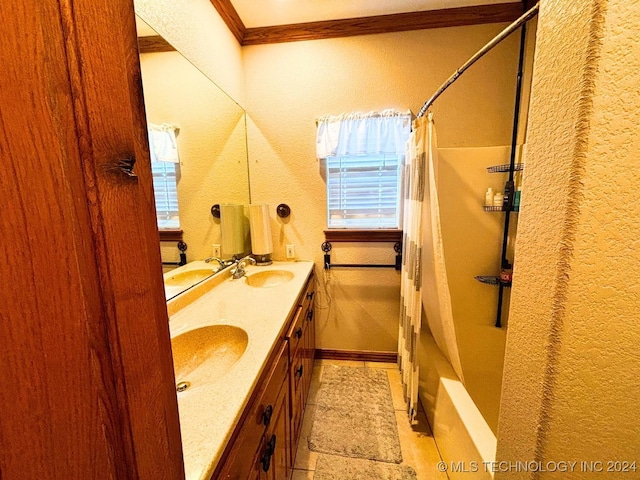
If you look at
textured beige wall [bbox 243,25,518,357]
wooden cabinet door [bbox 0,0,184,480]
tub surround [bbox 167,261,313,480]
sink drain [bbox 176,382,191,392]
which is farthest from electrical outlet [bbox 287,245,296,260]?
wooden cabinet door [bbox 0,0,184,480]

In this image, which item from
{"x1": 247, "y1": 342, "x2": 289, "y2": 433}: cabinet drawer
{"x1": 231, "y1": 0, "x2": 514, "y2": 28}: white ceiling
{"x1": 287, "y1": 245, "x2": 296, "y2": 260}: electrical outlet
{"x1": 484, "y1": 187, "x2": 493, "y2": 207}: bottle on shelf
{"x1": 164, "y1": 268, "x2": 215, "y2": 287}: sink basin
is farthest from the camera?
{"x1": 287, "y1": 245, "x2": 296, "y2": 260}: electrical outlet

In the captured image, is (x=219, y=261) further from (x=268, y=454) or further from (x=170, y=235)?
(x=268, y=454)

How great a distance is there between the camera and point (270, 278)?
196 cm

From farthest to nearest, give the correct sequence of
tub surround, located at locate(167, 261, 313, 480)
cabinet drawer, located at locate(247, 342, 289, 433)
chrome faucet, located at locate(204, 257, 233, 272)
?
1. chrome faucet, located at locate(204, 257, 233, 272)
2. cabinet drawer, located at locate(247, 342, 289, 433)
3. tub surround, located at locate(167, 261, 313, 480)

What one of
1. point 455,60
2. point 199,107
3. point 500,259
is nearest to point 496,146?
point 455,60

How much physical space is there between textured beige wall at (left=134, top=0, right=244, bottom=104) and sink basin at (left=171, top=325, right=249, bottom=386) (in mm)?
1299

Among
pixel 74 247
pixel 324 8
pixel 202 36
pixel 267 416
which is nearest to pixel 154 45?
pixel 202 36

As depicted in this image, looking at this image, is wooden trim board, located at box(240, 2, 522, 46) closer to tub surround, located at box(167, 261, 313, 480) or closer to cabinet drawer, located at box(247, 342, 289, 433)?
tub surround, located at box(167, 261, 313, 480)

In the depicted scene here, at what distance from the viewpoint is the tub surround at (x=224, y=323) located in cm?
57

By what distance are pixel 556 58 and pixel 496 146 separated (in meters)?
1.63

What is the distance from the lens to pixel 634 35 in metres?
0.38

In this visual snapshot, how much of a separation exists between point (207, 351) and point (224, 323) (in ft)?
0.41

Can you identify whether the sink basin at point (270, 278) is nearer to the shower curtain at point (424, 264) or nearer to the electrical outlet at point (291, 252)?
the electrical outlet at point (291, 252)

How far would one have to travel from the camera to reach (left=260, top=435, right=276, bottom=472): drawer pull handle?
2.73ft
